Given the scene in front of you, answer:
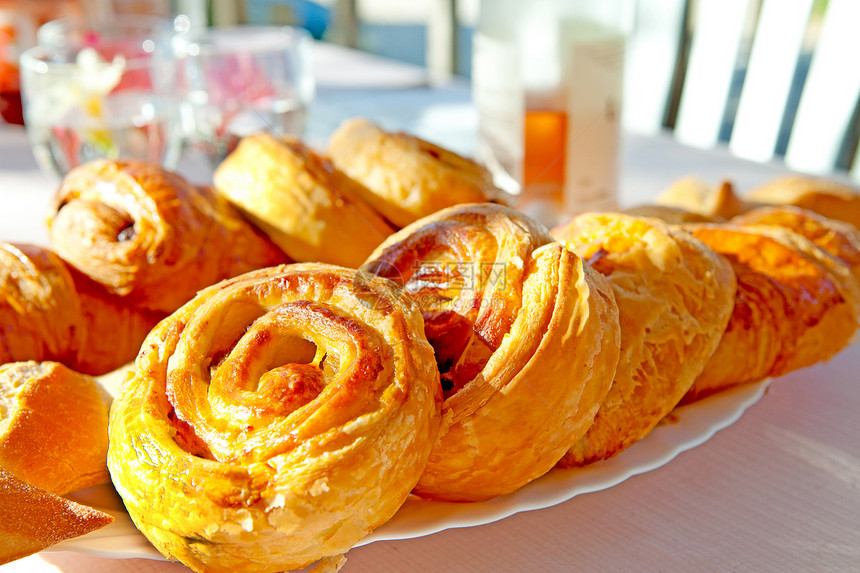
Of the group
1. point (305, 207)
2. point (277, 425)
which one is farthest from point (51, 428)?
point (305, 207)

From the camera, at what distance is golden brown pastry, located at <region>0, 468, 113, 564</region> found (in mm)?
502

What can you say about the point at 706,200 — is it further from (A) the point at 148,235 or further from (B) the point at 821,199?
(A) the point at 148,235

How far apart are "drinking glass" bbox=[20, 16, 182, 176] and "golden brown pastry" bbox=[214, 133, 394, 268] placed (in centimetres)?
50

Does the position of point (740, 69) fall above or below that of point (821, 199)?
below

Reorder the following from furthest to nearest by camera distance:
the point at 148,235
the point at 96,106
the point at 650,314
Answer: the point at 96,106 → the point at 148,235 → the point at 650,314

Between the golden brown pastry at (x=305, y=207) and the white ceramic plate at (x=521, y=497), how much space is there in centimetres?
31

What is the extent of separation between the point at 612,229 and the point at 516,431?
A: 0.84 ft

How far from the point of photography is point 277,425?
1.66 ft

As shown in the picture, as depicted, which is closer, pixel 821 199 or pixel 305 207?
pixel 305 207

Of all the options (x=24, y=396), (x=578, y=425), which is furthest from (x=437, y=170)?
(x=24, y=396)

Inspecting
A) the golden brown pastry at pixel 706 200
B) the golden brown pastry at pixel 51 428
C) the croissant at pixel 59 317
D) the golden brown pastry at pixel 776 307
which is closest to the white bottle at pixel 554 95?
the golden brown pastry at pixel 706 200

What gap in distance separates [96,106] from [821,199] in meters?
1.08

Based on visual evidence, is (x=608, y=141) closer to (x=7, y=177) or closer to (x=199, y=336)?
(x=199, y=336)

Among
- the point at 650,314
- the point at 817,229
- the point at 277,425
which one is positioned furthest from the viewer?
the point at 817,229
